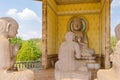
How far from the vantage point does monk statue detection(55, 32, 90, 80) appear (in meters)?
2.92

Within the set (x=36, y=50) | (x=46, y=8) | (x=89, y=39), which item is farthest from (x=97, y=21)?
(x=36, y=50)

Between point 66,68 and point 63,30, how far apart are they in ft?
17.0

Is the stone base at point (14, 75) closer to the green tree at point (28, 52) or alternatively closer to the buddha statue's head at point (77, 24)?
the buddha statue's head at point (77, 24)

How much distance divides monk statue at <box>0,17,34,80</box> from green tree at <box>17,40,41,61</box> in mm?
7772

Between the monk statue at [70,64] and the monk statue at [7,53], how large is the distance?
123 centimetres

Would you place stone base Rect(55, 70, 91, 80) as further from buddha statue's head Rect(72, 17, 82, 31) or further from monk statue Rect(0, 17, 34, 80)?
buddha statue's head Rect(72, 17, 82, 31)

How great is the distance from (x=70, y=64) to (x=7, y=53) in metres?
1.45

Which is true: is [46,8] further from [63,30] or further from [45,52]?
[63,30]

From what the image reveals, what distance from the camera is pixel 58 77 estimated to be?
306 centimetres

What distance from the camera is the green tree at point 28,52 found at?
31.2 feet

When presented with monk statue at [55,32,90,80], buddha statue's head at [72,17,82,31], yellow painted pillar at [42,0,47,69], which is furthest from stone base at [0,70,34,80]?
buddha statue's head at [72,17,82,31]

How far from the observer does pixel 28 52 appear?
31.7ft

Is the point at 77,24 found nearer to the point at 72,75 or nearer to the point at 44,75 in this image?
the point at 44,75

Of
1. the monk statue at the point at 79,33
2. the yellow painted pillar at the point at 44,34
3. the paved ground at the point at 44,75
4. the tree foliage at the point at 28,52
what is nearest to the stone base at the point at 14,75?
the paved ground at the point at 44,75
